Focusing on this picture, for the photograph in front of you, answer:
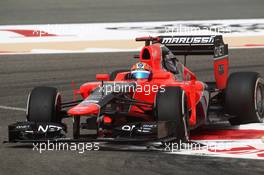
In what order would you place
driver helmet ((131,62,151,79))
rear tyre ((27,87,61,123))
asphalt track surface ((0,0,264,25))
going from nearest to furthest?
rear tyre ((27,87,61,123)), driver helmet ((131,62,151,79)), asphalt track surface ((0,0,264,25))

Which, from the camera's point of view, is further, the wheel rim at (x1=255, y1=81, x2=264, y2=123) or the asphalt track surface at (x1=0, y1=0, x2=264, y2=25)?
the asphalt track surface at (x1=0, y1=0, x2=264, y2=25)

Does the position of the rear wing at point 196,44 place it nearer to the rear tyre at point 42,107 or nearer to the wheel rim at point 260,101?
the wheel rim at point 260,101

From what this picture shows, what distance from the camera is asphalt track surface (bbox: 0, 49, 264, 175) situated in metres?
9.20

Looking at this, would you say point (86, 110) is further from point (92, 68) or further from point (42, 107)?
point (92, 68)

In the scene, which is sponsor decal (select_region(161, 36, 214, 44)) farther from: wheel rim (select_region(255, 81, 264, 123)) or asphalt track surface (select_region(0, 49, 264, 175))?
asphalt track surface (select_region(0, 49, 264, 175))

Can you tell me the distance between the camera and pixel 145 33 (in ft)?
86.2

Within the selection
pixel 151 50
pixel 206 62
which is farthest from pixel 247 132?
pixel 206 62

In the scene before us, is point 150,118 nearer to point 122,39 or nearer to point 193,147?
point 193,147

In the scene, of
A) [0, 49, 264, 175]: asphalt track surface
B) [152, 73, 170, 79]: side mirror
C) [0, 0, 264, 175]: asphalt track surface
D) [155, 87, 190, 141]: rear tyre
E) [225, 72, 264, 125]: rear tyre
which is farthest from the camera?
[225, 72, 264, 125]: rear tyre

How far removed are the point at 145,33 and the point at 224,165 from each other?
17200 millimetres

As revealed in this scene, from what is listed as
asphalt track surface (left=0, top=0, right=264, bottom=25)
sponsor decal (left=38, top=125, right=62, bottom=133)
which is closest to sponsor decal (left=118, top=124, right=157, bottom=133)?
sponsor decal (left=38, top=125, right=62, bottom=133)

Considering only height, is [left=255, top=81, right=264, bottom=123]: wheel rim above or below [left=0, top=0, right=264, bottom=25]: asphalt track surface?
below

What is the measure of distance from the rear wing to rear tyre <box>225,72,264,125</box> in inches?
47.3

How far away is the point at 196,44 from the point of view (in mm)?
13297
